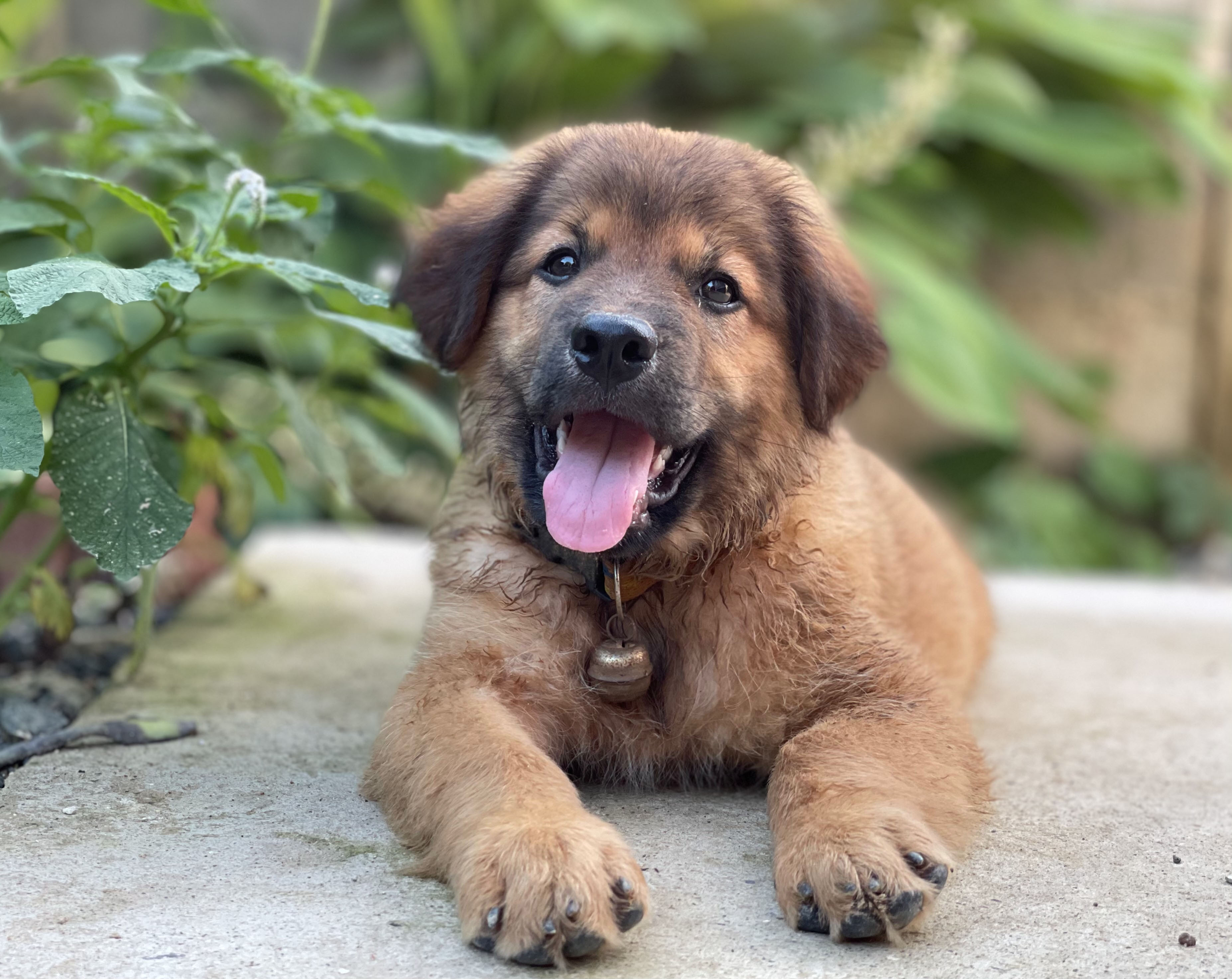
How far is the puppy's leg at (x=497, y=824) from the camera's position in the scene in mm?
2248

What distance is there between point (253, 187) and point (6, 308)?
2.02 ft

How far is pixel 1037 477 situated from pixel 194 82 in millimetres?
5934

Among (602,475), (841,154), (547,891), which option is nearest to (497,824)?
(547,891)

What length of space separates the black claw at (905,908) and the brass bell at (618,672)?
2.87 feet

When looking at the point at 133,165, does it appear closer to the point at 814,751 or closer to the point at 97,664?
the point at 97,664

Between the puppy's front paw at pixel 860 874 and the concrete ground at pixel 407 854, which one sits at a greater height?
the puppy's front paw at pixel 860 874

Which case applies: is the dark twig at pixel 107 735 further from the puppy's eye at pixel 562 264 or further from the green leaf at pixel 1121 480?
the green leaf at pixel 1121 480

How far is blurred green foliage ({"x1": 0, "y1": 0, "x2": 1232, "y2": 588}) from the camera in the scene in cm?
681

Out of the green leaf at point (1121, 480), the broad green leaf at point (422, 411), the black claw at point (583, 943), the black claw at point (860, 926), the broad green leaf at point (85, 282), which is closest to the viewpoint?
the black claw at point (583, 943)

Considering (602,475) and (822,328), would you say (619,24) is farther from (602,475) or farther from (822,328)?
(602,475)

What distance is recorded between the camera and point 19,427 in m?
2.83

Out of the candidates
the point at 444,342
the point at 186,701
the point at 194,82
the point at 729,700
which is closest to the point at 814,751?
the point at 729,700

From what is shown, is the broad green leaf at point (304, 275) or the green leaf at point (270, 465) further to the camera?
the green leaf at point (270, 465)

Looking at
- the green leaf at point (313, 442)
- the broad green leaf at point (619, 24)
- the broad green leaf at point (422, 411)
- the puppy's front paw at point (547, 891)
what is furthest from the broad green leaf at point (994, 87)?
the puppy's front paw at point (547, 891)
